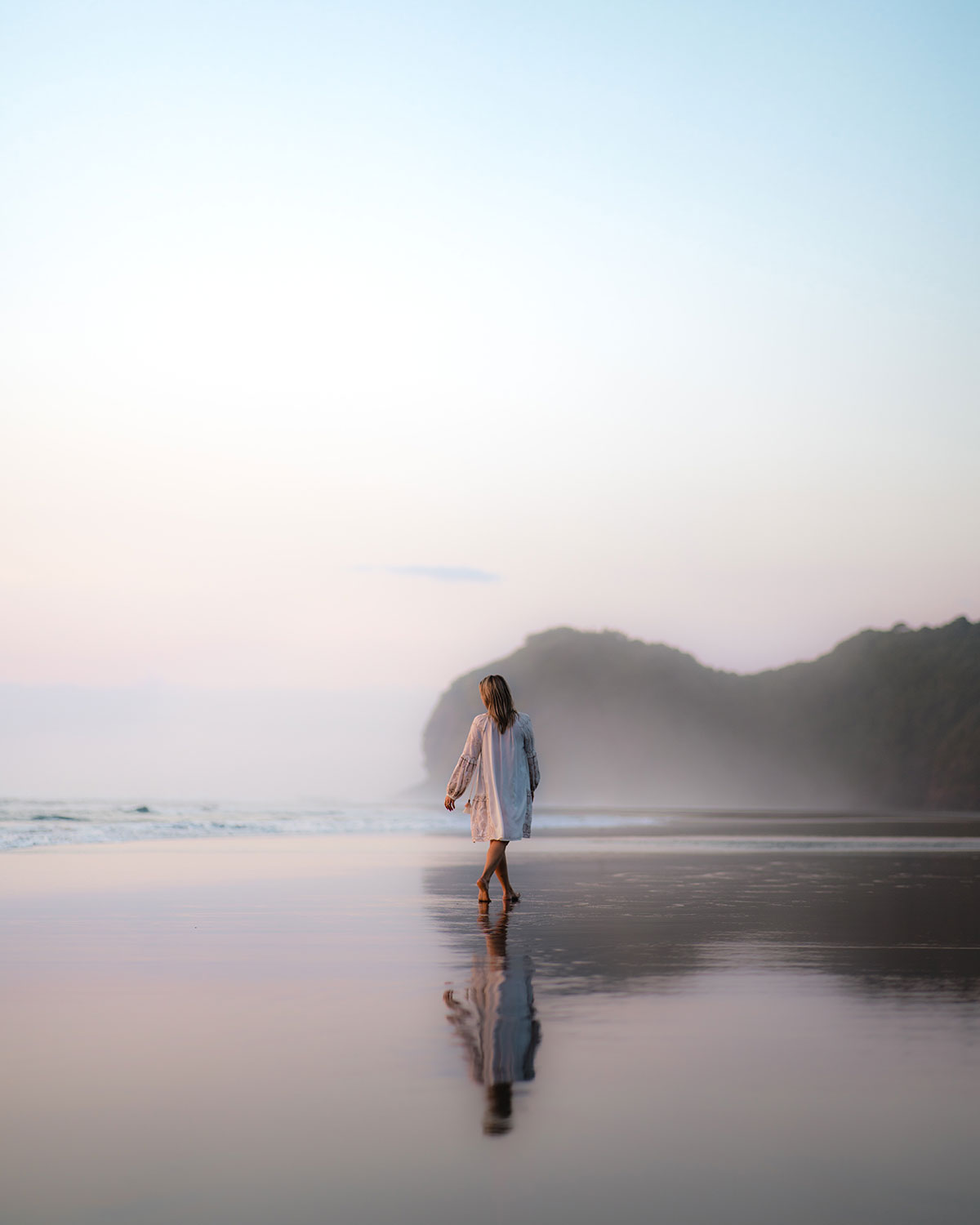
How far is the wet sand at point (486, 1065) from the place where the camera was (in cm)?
276

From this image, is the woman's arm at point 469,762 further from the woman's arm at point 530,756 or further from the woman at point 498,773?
the woman's arm at point 530,756

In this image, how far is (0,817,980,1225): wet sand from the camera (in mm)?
2764

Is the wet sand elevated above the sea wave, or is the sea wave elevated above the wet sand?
the wet sand

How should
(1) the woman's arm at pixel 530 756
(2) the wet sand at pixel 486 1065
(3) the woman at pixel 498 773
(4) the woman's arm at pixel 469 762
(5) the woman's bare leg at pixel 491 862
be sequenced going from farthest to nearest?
(1) the woman's arm at pixel 530 756 < (4) the woman's arm at pixel 469 762 < (3) the woman at pixel 498 773 < (5) the woman's bare leg at pixel 491 862 < (2) the wet sand at pixel 486 1065

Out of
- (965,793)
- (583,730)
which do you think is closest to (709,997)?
(965,793)

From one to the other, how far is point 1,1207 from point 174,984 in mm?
3219

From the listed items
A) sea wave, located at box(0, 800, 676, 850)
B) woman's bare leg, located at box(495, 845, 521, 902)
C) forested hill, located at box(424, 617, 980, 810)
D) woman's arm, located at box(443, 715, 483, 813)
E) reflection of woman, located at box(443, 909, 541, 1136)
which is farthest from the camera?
forested hill, located at box(424, 617, 980, 810)

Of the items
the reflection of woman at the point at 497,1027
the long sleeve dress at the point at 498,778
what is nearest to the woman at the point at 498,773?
the long sleeve dress at the point at 498,778

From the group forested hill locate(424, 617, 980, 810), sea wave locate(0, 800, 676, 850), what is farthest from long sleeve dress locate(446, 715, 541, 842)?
forested hill locate(424, 617, 980, 810)

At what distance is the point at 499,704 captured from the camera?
34.3 feet

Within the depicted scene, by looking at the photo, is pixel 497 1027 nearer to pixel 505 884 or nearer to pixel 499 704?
pixel 505 884

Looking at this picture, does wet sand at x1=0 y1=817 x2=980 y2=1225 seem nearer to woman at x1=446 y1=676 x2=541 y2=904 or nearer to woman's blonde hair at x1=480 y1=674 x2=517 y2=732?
woman at x1=446 y1=676 x2=541 y2=904

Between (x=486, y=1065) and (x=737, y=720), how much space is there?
134883 millimetres

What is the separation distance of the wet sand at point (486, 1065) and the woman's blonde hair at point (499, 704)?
180cm
